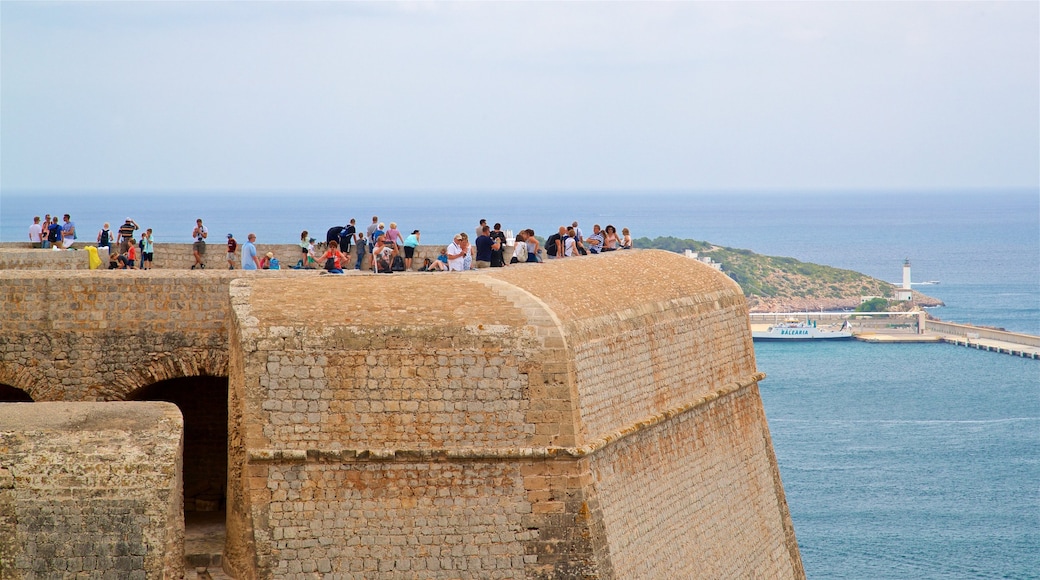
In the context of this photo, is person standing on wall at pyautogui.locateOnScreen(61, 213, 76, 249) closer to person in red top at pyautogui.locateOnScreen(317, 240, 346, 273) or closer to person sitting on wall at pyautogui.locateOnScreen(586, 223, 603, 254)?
person in red top at pyautogui.locateOnScreen(317, 240, 346, 273)

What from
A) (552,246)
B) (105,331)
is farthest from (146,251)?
(552,246)

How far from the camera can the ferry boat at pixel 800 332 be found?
99875 mm

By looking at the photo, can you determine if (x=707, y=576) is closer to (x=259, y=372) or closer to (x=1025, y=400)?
(x=259, y=372)

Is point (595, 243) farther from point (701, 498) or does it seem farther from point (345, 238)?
point (701, 498)

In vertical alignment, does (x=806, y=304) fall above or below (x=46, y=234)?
below

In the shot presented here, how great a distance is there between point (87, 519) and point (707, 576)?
29.9 ft

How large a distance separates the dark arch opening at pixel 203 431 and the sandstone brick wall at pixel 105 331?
2.07 metres

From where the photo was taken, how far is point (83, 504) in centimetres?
1563

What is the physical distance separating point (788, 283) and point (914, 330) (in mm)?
17082

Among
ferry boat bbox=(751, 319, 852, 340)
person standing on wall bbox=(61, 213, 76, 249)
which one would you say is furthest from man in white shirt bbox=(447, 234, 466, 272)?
ferry boat bbox=(751, 319, 852, 340)

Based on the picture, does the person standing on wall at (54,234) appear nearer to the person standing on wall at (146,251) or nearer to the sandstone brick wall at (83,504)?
the person standing on wall at (146,251)

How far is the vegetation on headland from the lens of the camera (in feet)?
385

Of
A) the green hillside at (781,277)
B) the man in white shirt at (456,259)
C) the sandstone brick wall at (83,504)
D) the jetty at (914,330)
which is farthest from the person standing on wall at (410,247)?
the green hillside at (781,277)

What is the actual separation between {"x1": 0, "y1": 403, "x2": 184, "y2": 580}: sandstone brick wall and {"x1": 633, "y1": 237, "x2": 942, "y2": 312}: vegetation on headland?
99.2 metres
